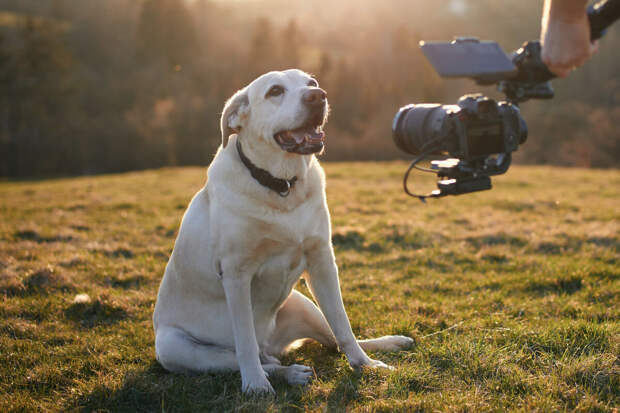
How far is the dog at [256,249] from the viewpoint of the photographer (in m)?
3.04

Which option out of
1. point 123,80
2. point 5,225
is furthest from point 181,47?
point 5,225

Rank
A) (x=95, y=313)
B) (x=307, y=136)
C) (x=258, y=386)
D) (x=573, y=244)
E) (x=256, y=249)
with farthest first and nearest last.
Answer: (x=573, y=244) → (x=95, y=313) → (x=307, y=136) → (x=256, y=249) → (x=258, y=386)

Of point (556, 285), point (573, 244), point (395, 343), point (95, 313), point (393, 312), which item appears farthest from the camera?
point (573, 244)

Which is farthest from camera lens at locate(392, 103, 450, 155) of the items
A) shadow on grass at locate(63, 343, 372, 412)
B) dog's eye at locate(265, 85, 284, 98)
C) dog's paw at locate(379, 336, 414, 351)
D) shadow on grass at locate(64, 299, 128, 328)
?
shadow on grass at locate(64, 299, 128, 328)

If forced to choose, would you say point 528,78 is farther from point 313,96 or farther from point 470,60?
point 313,96

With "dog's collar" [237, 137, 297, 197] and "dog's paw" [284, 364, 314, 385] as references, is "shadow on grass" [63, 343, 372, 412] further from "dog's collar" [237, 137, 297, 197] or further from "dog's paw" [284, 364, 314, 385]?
"dog's collar" [237, 137, 297, 197]

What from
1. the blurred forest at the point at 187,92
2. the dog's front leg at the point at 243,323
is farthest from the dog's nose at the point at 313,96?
the blurred forest at the point at 187,92

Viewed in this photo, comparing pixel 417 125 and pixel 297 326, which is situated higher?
pixel 417 125

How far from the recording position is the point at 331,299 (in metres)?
3.30

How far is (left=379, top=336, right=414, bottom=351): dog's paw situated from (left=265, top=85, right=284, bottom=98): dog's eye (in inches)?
73.3

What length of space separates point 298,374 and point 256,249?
82 centimetres

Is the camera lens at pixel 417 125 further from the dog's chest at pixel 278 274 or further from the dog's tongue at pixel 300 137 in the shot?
the dog's chest at pixel 278 274

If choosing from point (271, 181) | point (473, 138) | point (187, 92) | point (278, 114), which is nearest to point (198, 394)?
point (271, 181)

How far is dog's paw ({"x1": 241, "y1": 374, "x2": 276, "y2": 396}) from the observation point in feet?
9.50
